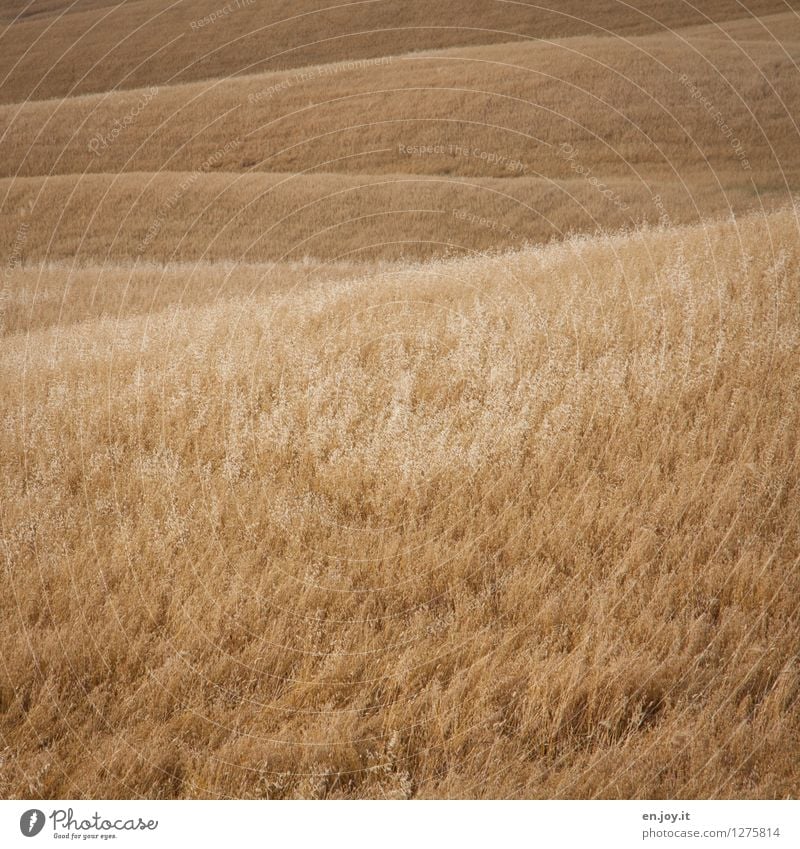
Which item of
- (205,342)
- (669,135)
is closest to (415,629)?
(205,342)

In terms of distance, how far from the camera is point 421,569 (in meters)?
3.45

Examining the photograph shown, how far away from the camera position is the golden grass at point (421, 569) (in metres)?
2.67

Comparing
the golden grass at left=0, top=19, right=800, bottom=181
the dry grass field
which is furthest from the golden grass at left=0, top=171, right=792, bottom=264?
the dry grass field

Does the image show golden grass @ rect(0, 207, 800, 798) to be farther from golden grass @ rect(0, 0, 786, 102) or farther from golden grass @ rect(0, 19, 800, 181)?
golden grass @ rect(0, 0, 786, 102)

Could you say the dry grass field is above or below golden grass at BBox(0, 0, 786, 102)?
below

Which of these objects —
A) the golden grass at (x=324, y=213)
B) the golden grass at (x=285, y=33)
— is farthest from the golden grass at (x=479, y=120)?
the golden grass at (x=285, y=33)

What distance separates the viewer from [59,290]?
570 inches

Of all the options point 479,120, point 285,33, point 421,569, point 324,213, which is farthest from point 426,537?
point 285,33

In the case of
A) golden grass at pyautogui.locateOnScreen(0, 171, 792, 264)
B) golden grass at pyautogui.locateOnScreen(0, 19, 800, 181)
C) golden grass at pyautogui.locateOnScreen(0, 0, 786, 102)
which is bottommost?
golden grass at pyautogui.locateOnScreen(0, 171, 792, 264)

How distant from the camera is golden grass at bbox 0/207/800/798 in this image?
267 cm

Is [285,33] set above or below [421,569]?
above

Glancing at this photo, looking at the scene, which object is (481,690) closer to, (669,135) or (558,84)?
(669,135)

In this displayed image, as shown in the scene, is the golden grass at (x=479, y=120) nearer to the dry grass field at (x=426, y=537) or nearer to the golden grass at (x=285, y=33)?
the golden grass at (x=285, y=33)

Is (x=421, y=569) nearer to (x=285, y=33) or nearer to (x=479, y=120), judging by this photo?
(x=479, y=120)
